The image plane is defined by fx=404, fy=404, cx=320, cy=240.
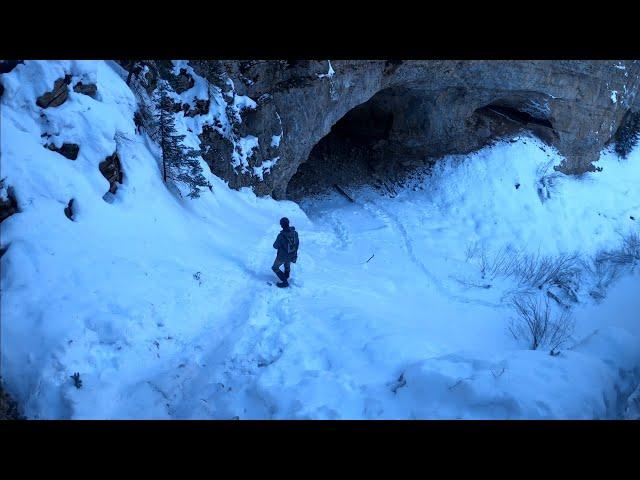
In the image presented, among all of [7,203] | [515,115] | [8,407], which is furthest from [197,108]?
[515,115]

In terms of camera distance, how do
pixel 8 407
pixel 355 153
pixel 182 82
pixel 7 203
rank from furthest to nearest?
pixel 355 153 < pixel 182 82 < pixel 7 203 < pixel 8 407

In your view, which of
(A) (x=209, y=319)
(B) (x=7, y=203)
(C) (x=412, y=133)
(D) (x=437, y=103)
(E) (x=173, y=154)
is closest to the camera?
(B) (x=7, y=203)

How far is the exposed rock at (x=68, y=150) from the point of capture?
615cm

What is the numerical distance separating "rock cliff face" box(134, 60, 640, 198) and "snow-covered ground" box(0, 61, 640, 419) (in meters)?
3.02

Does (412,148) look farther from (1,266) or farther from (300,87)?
(1,266)

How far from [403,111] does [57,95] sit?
13292mm

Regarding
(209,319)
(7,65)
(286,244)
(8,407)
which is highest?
(7,65)

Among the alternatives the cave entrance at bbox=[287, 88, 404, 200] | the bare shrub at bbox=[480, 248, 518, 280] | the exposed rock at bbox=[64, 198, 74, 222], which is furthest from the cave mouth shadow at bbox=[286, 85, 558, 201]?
the exposed rock at bbox=[64, 198, 74, 222]

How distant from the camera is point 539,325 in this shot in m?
7.38

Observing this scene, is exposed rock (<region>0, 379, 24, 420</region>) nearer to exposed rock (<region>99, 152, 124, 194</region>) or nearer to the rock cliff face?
exposed rock (<region>99, 152, 124, 194</region>)

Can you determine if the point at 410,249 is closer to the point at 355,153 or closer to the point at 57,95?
the point at 355,153

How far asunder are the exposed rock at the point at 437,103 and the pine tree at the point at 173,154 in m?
2.65

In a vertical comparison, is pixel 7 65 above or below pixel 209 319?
above
